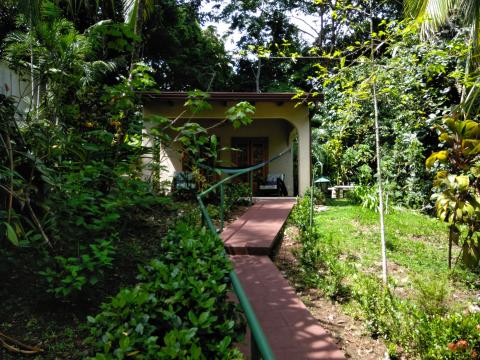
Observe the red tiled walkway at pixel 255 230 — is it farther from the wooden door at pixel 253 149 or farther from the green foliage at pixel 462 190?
the wooden door at pixel 253 149

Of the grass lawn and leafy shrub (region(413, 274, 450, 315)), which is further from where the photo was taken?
the grass lawn

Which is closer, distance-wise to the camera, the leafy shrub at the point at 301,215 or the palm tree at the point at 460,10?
the palm tree at the point at 460,10

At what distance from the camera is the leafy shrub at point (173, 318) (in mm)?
1520

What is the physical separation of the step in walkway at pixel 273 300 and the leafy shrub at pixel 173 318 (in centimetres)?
57

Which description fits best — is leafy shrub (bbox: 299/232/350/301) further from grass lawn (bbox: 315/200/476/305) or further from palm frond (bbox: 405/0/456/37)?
palm frond (bbox: 405/0/456/37)

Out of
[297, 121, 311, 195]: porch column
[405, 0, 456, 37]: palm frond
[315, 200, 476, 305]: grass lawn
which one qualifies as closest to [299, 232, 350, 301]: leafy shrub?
[315, 200, 476, 305]: grass lawn

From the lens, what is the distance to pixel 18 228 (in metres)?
2.37

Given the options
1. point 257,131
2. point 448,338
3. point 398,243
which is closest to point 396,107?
point 398,243

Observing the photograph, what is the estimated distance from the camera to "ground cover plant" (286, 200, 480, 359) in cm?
307

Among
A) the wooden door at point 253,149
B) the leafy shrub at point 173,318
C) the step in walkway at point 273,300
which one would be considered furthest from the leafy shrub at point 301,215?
the wooden door at point 253,149

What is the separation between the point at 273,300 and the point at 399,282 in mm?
1998

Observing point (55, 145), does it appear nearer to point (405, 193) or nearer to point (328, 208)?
point (328, 208)

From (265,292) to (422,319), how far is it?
4.28 feet

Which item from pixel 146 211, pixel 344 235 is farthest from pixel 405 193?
pixel 146 211
